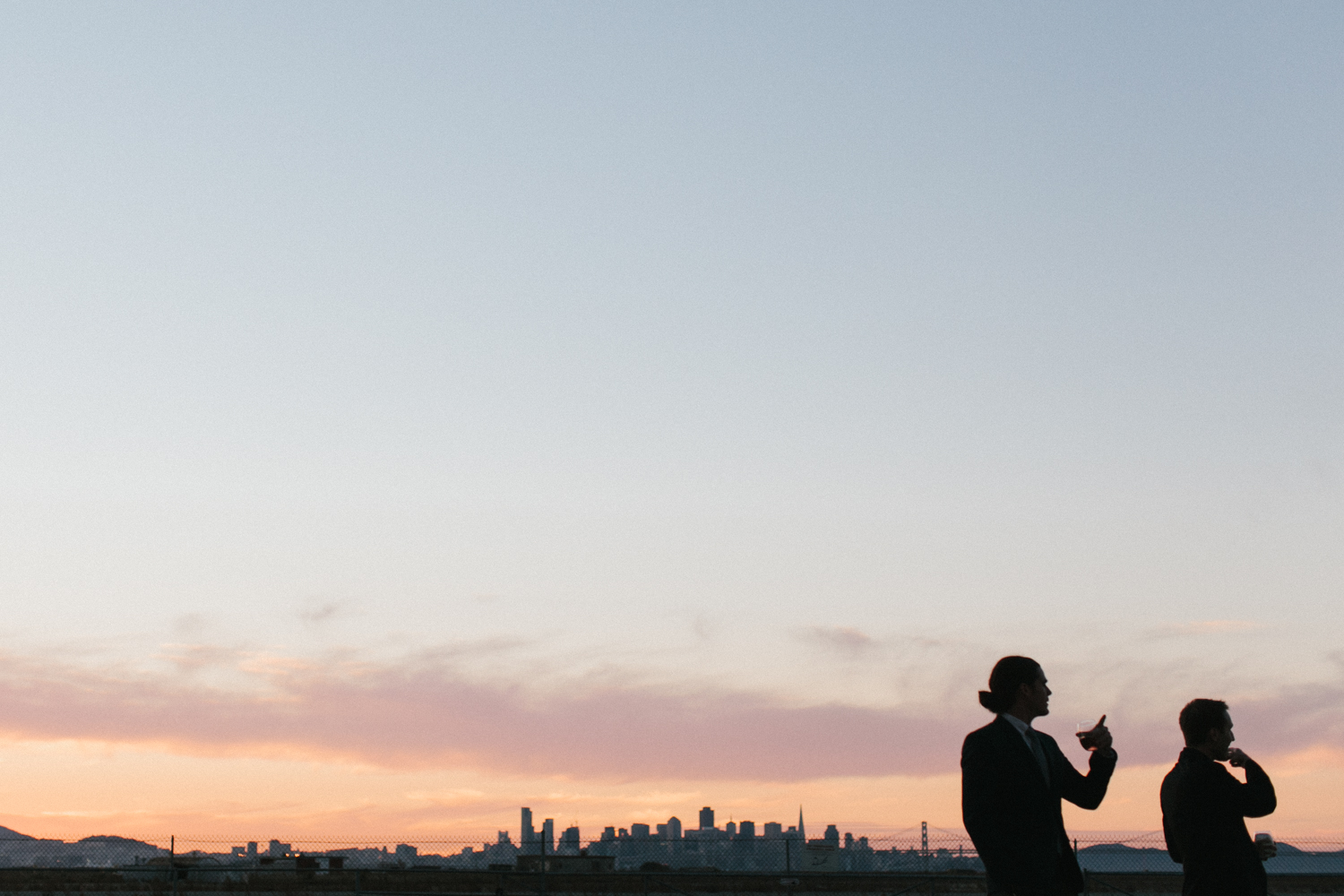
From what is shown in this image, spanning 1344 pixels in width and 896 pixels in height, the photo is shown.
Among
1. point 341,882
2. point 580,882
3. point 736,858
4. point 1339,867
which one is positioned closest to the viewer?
point 736,858

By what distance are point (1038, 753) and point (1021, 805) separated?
25 cm

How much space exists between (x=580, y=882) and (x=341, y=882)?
6792 mm

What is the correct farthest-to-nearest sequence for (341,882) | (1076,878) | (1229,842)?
(341,882)
(1229,842)
(1076,878)

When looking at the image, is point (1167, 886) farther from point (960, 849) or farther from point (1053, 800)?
point (1053, 800)

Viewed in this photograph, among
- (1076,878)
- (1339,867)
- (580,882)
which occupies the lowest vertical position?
(1339,867)

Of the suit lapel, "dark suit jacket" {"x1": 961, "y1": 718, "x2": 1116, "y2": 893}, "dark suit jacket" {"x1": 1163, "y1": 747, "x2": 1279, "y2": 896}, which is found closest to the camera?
"dark suit jacket" {"x1": 961, "y1": 718, "x2": 1116, "y2": 893}

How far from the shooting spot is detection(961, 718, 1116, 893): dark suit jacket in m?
5.64

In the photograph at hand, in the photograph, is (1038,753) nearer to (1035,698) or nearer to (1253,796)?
(1035,698)

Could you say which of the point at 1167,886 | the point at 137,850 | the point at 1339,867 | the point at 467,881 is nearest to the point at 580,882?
the point at 467,881

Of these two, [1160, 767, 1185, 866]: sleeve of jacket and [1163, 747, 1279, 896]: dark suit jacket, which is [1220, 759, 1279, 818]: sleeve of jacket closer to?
[1163, 747, 1279, 896]: dark suit jacket

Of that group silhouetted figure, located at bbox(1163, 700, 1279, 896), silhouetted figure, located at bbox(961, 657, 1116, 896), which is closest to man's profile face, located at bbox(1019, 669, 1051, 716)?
silhouetted figure, located at bbox(961, 657, 1116, 896)

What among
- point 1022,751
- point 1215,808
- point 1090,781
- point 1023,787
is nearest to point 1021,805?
point 1023,787

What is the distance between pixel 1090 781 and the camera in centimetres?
591

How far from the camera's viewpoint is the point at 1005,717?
5.91 metres
